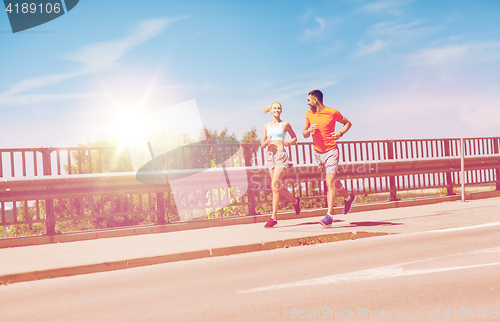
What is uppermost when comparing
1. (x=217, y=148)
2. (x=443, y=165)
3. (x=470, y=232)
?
(x=217, y=148)

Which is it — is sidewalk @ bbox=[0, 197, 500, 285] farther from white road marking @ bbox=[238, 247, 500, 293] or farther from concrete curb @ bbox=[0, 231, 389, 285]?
white road marking @ bbox=[238, 247, 500, 293]

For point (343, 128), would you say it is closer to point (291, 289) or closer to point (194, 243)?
point (194, 243)

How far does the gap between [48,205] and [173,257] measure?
3.65 metres

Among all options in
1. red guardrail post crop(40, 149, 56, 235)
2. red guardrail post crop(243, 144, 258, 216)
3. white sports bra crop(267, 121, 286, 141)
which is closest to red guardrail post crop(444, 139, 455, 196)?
red guardrail post crop(243, 144, 258, 216)

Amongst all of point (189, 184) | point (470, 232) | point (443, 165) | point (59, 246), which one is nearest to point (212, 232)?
point (189, 184)

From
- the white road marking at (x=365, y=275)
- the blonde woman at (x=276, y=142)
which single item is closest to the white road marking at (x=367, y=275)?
the white road marking at (x=365, y=275)

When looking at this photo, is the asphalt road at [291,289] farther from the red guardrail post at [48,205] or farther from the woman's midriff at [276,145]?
the red guardrail post at [48,205]

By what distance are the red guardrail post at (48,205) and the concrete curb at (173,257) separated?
10.3 ft

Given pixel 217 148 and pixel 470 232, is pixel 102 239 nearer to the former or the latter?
pixel 217 148

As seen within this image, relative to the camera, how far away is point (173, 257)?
21.4 feet

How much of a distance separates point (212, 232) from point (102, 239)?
6.96ft

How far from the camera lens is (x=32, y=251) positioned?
764cm

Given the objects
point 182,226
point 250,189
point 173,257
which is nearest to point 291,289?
point 173,257

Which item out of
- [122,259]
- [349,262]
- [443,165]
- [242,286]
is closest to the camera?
[242,286]
